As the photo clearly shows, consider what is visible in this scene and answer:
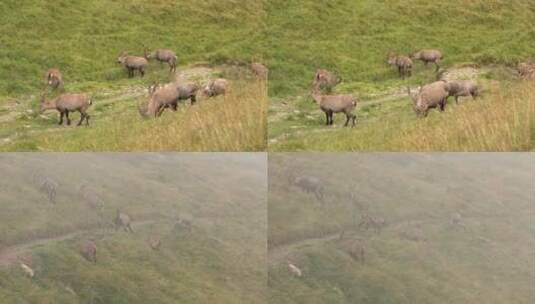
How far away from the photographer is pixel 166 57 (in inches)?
997

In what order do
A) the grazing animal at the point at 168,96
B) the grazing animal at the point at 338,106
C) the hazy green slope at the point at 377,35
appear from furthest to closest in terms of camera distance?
the hazy green slope at the point at 377,35 → the grazing animal at the point at 168,96 → the grazing animal at the point at 338,106

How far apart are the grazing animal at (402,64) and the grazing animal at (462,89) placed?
87.9 inches

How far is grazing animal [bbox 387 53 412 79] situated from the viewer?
75.1 feet

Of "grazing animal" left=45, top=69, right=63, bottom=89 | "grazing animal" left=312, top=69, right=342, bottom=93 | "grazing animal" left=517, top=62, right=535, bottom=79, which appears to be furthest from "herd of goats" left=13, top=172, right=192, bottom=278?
"grazing animal" left=517, top=62, right=535, bottom=79

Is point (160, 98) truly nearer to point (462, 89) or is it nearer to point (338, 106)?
point (338, 106)

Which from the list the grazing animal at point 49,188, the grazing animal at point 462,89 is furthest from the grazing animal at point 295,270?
the grazing animal at point 462,89

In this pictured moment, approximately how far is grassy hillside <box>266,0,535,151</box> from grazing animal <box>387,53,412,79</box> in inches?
7.5

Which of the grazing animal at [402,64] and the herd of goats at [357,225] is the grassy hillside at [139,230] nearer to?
the herd of goats at [357,225]

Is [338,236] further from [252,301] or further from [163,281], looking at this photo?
[163,281]

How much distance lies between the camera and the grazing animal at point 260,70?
21.3 metres

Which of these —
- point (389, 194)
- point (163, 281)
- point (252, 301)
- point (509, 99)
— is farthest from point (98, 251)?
point (509, 99)

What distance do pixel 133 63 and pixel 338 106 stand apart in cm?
764

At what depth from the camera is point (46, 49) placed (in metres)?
26.4

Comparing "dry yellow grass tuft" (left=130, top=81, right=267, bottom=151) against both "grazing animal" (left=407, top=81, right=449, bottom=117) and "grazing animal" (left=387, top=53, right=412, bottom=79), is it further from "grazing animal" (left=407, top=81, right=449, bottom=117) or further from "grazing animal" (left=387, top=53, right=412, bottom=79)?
"grazing animal" (left=387, top=53, right=412, bottom=79)
